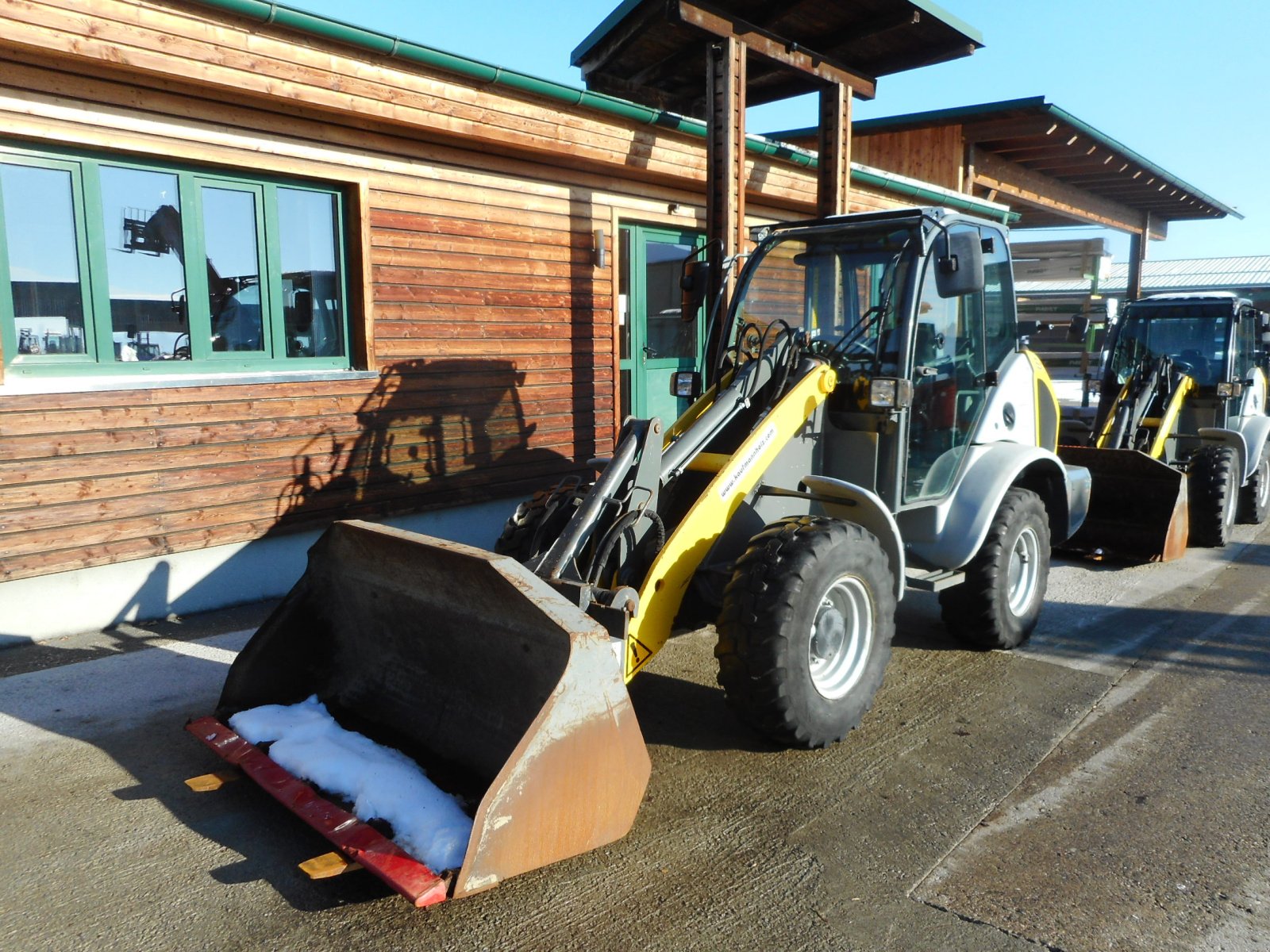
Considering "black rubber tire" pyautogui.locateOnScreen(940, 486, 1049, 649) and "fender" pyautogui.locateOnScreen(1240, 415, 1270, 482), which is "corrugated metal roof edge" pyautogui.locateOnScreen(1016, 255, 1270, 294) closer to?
"fender" pyautogui.locateOnScreen(1240, 415, 1270, 482)

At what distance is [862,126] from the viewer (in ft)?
42.7

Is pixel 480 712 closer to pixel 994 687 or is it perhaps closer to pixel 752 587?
pixel 752 587

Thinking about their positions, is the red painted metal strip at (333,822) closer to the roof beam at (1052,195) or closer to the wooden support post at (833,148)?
the wooden support post at (833,148)

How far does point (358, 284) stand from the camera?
254 inches

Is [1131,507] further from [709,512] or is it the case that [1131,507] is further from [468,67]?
[468,67]

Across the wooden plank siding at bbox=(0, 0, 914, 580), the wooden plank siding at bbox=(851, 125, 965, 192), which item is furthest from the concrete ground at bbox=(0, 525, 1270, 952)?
the wooden plank siding at bbox=(851, 125, 965, 192)

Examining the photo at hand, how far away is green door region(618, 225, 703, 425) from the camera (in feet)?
27.3

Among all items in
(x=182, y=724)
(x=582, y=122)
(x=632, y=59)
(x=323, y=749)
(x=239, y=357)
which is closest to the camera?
(x=323, y=749)

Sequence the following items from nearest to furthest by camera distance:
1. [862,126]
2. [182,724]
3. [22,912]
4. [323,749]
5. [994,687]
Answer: [22,912] → [323,749] → [182,724] → [994,687] → [862,126]

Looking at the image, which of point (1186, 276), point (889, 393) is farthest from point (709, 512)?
point (1186, 276)

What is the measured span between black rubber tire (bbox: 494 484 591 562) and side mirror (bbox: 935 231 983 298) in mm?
1957

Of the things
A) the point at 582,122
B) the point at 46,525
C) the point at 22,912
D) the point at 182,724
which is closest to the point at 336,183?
the point at 582,122

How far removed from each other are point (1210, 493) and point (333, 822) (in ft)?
25.6

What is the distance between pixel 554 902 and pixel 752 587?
135 centimetres
